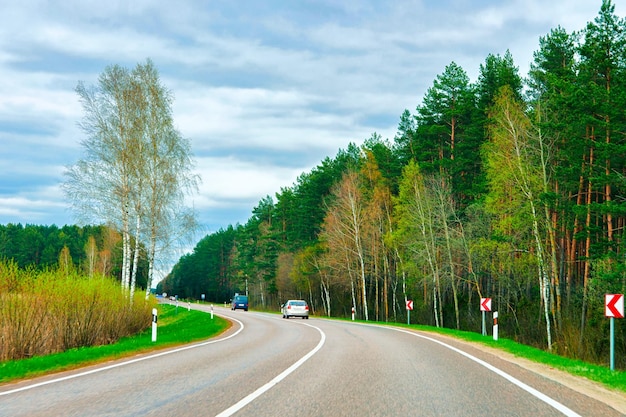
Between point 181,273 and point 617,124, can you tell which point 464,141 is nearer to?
point 617,124

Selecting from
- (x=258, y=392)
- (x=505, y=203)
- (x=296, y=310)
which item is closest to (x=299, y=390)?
(x=258, y=392)

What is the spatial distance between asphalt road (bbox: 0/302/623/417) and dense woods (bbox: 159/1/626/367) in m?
14.8

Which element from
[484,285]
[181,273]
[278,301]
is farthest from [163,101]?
[181,273]

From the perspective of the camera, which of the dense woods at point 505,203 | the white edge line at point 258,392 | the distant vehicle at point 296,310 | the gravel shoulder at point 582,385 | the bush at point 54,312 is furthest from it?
the distant vehicle at point 296,310

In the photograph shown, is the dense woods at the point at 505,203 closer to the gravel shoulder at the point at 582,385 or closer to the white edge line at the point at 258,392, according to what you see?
the gravel shoulder at the point at 582,385

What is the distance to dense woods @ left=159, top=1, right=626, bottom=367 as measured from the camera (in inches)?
1041

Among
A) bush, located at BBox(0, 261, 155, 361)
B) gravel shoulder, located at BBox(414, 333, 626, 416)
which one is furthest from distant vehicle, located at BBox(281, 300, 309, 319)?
gravel shoulder, located at BBox(414, 333, 626, 416)

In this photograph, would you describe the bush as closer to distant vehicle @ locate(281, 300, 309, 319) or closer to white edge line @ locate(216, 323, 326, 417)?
white edge line @ locate(216, 323, 326, 417)

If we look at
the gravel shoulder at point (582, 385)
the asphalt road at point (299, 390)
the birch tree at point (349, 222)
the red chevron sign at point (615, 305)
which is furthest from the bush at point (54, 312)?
the birch tree at point (349, 222)

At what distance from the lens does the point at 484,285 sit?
4531cm

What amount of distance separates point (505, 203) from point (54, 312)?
78.5 ft

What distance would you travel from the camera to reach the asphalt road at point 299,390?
254 inches

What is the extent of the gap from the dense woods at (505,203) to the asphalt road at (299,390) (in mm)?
14834

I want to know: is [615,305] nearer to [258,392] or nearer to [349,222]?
[258,392]
